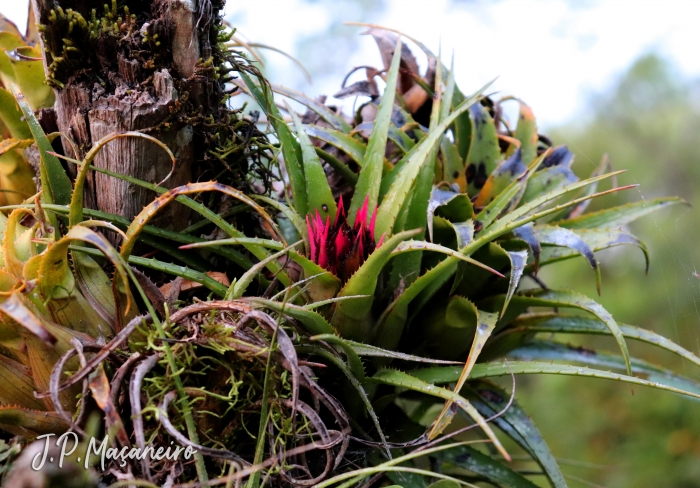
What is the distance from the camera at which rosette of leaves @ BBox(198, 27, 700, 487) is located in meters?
0.60

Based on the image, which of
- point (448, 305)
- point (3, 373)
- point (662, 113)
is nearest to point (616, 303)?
point (662, 113)

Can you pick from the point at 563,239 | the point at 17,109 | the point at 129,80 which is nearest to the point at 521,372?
the point at 563,239

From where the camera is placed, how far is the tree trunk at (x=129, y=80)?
1.98 feet

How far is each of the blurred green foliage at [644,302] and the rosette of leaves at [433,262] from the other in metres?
1.32

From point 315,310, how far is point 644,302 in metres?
2.24

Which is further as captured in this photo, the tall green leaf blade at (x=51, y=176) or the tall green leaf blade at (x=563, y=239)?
the tall green leaf blade at (x=563, y=239)

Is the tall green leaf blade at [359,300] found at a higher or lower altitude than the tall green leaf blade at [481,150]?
lower

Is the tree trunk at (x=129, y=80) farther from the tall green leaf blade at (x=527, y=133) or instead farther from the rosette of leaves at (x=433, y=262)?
the tall green leaf blade at (x=527, y=133)

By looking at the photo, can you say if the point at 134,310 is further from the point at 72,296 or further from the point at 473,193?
the point at 473,193

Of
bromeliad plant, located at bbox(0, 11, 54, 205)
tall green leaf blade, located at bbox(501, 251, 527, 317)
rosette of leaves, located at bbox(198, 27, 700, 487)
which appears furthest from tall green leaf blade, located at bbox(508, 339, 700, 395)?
bromeliad plant, located at bbox(0, 11, 54, 205)

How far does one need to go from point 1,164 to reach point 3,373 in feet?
1.03

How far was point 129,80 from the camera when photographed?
2.03 ft

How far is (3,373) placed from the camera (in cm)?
55

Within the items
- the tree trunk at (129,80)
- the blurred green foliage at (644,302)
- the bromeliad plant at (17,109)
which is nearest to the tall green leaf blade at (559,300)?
the tree trunk at (129,80)
